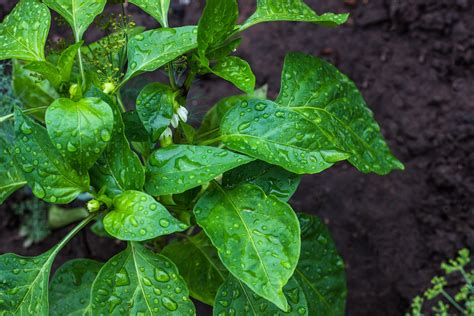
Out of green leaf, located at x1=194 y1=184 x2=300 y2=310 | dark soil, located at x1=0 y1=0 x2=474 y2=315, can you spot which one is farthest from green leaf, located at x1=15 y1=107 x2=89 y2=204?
dark soil, located at x1=0 y1=0 x2=474 y2=315

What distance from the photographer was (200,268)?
1424 millimetres

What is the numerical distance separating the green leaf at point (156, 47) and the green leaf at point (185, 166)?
0.56 feet

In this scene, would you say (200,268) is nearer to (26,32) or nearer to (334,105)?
(334,105)

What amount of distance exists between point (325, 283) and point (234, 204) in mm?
388

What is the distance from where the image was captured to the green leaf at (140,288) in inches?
42.9

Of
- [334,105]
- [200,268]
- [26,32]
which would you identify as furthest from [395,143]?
[26,32]

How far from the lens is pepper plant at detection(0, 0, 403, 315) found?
1.05 metres

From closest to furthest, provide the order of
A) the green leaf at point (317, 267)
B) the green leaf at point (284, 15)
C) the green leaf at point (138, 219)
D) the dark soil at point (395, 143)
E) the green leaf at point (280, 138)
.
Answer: the green leaf at point (138, 219) → the green leaf at point (280, 138) → the green leaf at point (284, 15) → the green leaf at point (317, 267) → the dark soil at point (395, 143)

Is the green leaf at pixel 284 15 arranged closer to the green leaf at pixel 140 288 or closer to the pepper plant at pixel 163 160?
the pepper plant at pixel 163 160

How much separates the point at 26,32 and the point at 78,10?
0.37ft

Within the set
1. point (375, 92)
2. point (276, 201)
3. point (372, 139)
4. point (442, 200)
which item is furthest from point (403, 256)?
point (276, 201)

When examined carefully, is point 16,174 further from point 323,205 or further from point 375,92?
point 375,92

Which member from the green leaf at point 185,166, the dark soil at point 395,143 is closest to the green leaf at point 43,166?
the green leaf at point 185,166

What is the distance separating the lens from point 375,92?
213cm
